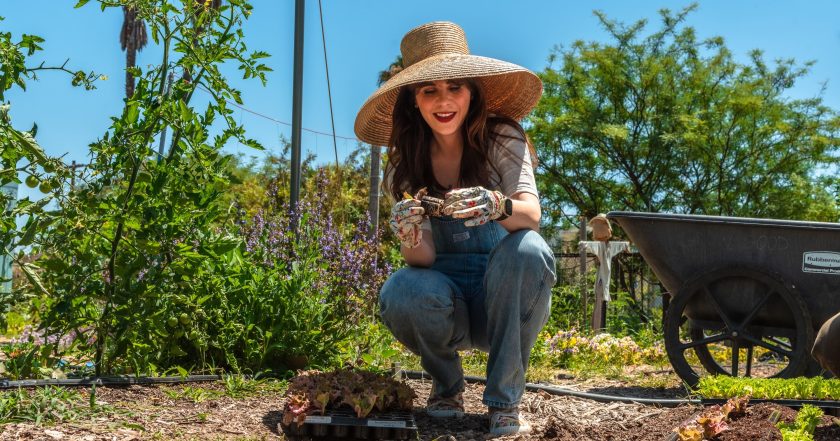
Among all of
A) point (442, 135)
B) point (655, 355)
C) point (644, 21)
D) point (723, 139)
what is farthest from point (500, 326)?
point (644, 21)

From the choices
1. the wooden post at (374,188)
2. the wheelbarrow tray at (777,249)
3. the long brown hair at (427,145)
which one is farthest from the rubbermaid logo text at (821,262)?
the wooden post at (374,188)

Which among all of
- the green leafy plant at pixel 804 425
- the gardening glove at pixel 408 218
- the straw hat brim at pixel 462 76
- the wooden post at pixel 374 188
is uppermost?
the wooden post at pixel 374 188

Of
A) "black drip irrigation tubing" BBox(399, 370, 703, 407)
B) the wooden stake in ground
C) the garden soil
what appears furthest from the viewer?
the wooden stake in ground

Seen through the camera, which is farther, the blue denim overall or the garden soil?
the blue denim overall

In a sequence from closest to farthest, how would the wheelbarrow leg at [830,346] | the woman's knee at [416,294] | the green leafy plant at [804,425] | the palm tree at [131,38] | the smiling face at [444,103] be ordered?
the wheelbarrow leg at [830,346], the green leafy plant at [804,425], the woman's knee at [416,294], the smiling face at [444,103], the palm tree at [131,38]

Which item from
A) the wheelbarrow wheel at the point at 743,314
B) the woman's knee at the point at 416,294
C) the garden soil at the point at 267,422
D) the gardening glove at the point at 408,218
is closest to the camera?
the garden soil at the point at 267,422

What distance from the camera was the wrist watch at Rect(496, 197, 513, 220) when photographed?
2489 mm

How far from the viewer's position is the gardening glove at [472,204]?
2378 mm

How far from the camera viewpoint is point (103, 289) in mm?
2789

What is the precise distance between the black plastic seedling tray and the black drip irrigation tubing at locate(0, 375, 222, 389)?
2.28ft

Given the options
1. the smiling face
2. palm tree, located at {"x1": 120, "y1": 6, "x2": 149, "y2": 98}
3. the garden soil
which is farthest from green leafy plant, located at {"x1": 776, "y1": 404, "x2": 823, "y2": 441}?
palm tree, located at {"x1": 120, "y1": 6, "x2": 149, "y2": 98}

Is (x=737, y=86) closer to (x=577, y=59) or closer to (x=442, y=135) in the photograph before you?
(x=577, y=59)

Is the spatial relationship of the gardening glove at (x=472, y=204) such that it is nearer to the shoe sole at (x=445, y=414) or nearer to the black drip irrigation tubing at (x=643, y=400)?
the shoe sole at (x=445, y=414)

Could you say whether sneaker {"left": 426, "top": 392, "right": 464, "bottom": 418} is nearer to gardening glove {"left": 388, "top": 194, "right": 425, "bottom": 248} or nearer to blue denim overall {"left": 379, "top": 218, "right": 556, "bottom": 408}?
blue denim overall {"left": 379, "top": 218, "right": 556, "bottom": 408}
